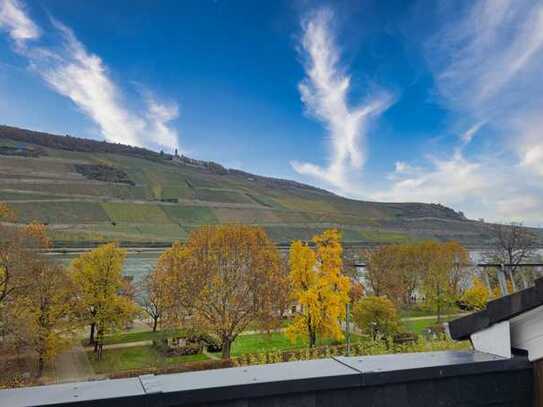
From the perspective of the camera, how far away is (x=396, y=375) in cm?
136

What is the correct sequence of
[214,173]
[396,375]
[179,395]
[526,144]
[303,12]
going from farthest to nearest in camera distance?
1. [214,173]
2. [303,12]
3. [526,144]
4. [396,375]
5. [179,395]

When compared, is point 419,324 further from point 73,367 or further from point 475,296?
point 73,367

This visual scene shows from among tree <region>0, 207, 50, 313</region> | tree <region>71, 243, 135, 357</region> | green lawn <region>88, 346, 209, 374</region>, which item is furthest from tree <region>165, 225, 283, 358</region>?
tree <region>0, 207, 50, 313</region>

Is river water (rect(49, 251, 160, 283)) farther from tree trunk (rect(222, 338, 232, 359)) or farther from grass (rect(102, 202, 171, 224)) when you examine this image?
grass (rect(102, 202, 171, 224))

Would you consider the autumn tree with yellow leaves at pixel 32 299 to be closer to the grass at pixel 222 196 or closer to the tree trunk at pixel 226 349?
the tree trunk at pixel 226 349

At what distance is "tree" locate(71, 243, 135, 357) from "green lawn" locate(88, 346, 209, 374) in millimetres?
796

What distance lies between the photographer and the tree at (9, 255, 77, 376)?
15.0 metres

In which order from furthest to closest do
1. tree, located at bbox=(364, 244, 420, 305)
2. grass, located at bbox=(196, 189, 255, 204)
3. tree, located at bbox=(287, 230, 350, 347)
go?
grass, located at bbox=(196, 189, 255, 204)
tree, located at bbox=(364, 244, 420, 305)
tree, located at bbox=(287, 230, 350, 347)

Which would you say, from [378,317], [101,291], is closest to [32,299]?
[101,291]

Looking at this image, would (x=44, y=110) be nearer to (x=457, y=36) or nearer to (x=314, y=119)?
(x=314, y=119)


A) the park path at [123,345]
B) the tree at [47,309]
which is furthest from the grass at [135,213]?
the tree at [47,309]

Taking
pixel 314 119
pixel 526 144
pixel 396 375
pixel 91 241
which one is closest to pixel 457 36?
pixel 526 144

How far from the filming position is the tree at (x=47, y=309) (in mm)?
15000

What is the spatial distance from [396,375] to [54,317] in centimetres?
1825
